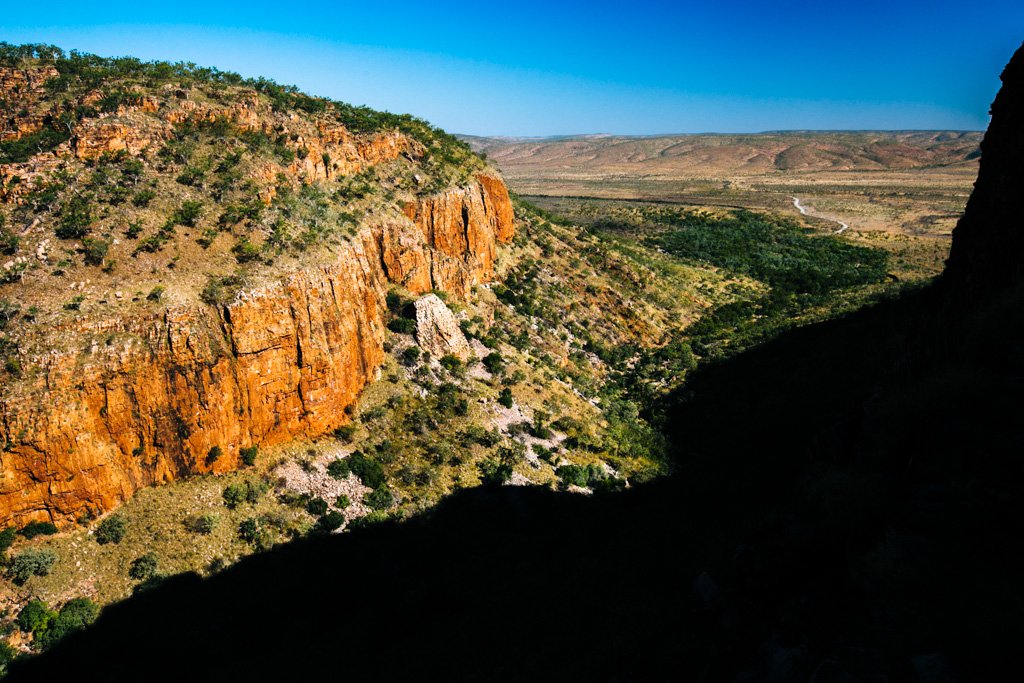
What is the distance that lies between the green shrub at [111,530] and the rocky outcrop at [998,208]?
31.1 meters

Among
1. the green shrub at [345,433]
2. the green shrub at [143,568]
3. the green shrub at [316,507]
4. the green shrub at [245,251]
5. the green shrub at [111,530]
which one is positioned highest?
the green shrub at [245,251]

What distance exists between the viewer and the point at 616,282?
58219 mm


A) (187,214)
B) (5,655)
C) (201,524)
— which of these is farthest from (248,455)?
(187,214)

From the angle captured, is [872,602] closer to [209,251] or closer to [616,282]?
[209,251]

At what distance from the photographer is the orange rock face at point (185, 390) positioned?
21.8 metres

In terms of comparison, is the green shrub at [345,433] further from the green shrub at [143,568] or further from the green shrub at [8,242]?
the green shrub at [8,242]

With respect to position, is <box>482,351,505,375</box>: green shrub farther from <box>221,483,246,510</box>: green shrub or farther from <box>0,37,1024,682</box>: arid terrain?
<box>221,483,246,510</box>: green shrub

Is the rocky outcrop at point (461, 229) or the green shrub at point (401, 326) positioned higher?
the rocky outcrop at point (461, 229)

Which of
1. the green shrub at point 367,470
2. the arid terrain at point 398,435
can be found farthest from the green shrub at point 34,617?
the green shrub at point 367,470

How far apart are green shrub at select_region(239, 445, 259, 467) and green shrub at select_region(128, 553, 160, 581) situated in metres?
5.66

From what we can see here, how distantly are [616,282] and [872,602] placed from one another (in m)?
51.5

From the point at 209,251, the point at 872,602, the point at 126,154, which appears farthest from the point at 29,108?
the point at 872,602

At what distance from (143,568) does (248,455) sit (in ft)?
20.9

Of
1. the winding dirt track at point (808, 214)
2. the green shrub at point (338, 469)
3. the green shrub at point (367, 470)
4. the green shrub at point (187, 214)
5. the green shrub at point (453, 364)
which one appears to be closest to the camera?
the green shrub at point (338, 469)
